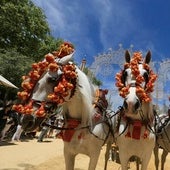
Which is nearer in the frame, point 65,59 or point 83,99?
point 65,59

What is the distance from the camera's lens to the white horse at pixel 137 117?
5.25 meters

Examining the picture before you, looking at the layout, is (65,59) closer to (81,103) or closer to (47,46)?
(81,103)

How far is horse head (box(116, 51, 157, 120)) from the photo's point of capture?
5.01 m

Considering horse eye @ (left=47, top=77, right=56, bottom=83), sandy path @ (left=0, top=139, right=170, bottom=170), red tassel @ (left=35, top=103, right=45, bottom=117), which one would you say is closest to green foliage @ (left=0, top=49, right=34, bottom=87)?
sandy path @ (left=0, top=139, right=170, bottom=170)

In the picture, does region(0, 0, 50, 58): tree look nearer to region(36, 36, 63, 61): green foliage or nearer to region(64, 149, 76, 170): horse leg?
region(36, 36, 63, 61): green foliage

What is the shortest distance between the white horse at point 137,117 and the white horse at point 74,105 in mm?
360

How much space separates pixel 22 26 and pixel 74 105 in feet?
83.5

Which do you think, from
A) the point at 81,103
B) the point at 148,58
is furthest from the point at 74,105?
the point at 148,58

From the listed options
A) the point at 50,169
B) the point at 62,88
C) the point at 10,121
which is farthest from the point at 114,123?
the point at 10,121

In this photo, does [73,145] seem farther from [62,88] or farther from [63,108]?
[62,88]

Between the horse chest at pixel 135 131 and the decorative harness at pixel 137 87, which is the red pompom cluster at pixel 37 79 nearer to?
the decorative harness at pixel 137 87

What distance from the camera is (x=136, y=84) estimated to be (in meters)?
5.21

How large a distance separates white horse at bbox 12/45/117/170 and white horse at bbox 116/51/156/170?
0.36 meters

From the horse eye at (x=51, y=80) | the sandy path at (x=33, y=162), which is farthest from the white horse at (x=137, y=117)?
the sandy path at (x=33, y=162)
